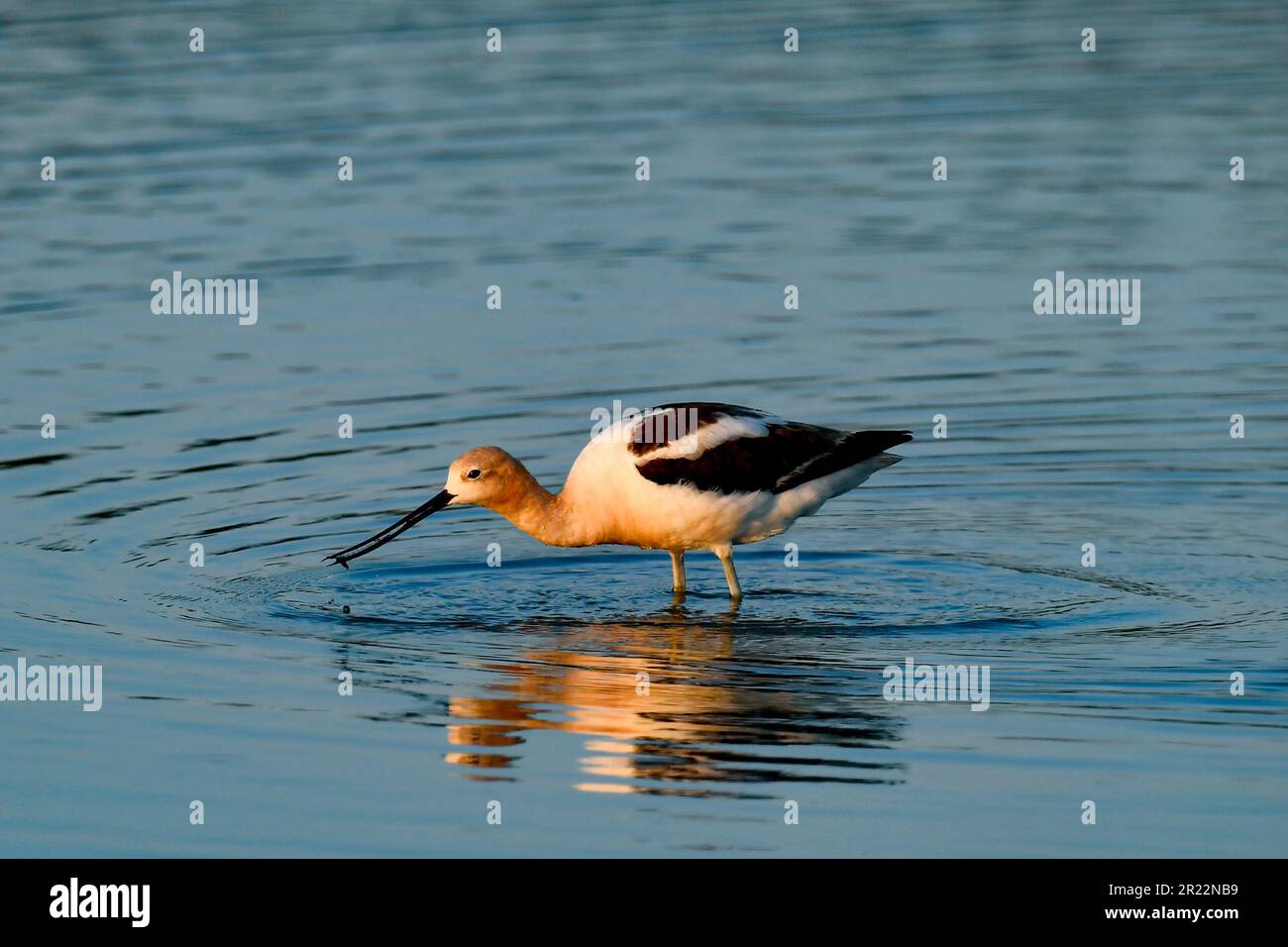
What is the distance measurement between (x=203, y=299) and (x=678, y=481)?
7609 millimetres

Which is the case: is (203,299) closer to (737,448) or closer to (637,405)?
(637,405)

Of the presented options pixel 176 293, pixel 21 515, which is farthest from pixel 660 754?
pixel 176 293

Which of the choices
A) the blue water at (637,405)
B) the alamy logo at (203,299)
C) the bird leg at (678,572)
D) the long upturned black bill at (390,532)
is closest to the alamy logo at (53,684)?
the blue water at (637,405)

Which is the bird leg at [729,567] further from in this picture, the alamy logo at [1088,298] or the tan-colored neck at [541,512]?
the alamy logo at [1088,298]

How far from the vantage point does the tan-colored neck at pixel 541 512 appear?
1290 centimetres

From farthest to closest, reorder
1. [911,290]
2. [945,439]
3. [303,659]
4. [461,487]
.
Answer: [911,290], [945,439], [461,487], [303,659]

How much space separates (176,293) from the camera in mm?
19094

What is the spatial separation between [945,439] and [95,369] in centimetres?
647

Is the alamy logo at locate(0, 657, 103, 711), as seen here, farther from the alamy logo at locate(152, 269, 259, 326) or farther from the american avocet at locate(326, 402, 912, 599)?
the alamy logo at locate(152, 269, 259, 326)

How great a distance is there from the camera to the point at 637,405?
1616 centimetres

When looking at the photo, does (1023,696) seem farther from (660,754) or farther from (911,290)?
(911,290)

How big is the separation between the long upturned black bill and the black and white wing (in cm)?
111

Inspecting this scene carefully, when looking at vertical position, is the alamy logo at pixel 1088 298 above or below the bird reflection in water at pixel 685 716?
above

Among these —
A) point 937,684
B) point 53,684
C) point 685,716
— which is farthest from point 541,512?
point 53,684
